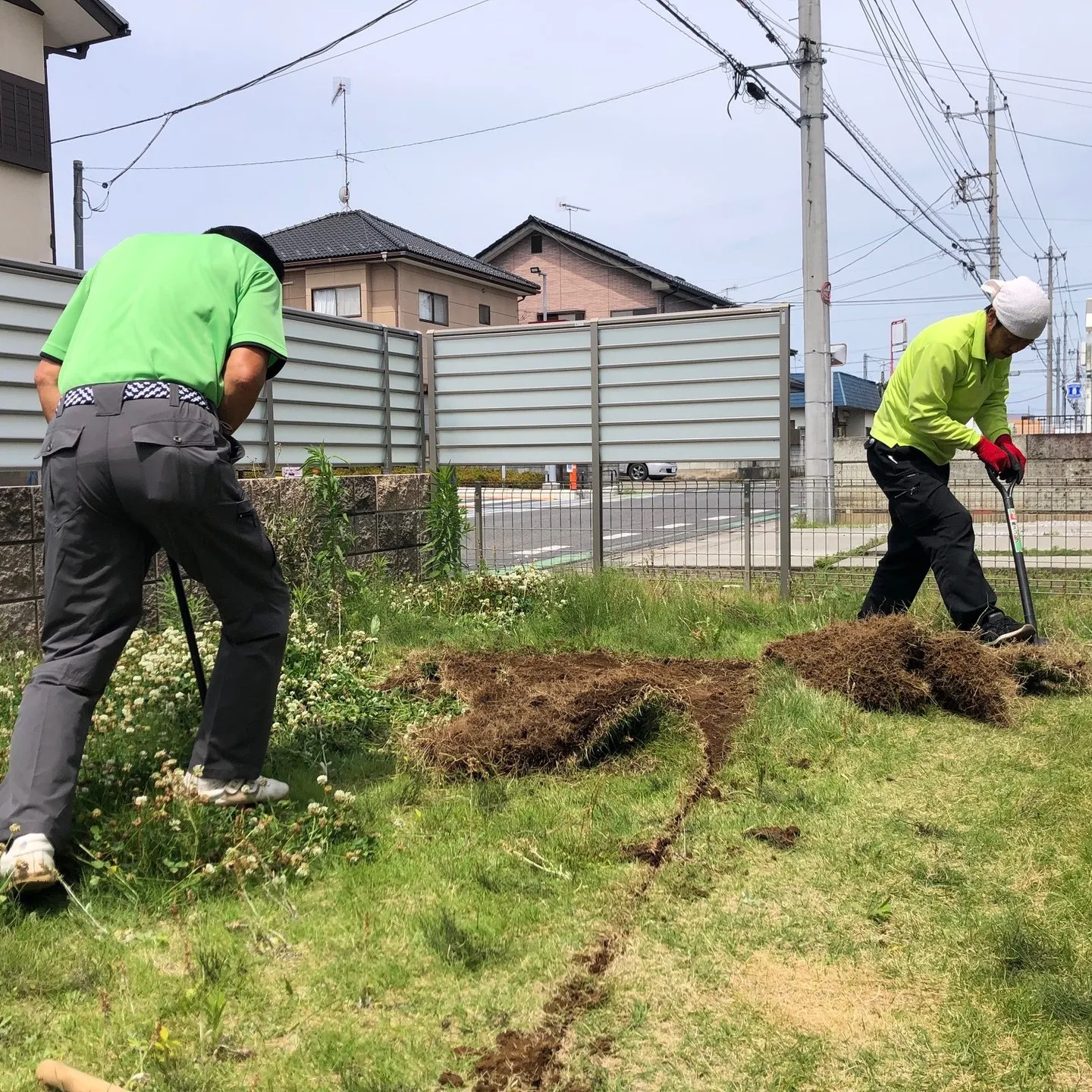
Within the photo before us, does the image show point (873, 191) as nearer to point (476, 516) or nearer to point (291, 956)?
point (476, 516)

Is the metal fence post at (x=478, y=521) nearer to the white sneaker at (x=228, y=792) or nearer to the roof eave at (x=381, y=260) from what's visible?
the white sneaker at (x=228, y=792)

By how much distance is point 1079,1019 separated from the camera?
6.83 feet

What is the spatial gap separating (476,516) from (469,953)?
611cm

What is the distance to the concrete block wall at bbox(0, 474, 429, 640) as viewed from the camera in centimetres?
520

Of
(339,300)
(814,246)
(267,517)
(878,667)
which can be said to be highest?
(339,300)

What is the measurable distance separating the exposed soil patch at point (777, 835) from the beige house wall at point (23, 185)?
52.3ft

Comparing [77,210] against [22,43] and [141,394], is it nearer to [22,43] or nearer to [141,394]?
[22,43]

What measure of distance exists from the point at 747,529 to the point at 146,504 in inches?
220

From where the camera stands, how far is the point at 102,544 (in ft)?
9.34

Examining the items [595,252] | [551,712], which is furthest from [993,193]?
[551,712]

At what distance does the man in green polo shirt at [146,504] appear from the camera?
8.98ft

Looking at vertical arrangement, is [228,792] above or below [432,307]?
below

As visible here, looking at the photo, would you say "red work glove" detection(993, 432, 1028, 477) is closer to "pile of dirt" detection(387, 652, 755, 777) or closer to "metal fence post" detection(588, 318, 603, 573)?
"pile of dirt" detection(387, 652, 755, 777)

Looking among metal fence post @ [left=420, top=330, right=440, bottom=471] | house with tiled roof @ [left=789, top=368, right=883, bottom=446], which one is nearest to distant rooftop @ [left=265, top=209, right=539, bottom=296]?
house with tiled roof @ [left=789, top=368, right=883, bottom=446]
